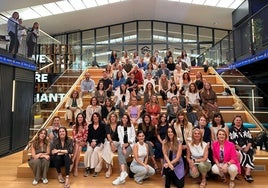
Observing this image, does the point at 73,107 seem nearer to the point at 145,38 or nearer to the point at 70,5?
the point at 70,5

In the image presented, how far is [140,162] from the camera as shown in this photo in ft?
16.2

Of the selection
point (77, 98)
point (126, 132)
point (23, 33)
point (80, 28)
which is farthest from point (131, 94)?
point (80, 28)

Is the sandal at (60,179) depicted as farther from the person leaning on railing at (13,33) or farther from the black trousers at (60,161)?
the person leaning on railing at (13,33)

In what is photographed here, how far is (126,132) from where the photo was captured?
17.7 ft

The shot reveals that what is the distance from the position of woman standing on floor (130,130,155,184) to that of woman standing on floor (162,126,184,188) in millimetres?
341

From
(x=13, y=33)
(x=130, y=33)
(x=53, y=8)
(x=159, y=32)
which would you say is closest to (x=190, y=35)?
(x=159, y=32)

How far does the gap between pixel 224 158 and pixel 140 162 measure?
4.82ft

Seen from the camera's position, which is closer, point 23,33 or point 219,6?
point 23,33

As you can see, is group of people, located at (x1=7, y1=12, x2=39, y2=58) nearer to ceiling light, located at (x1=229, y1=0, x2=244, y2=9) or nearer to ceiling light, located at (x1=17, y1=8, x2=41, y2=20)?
ceiling light, located at (x1=17, y1=8, x2=41, y2=20)

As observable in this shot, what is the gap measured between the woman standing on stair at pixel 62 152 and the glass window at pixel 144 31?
46.3 feet

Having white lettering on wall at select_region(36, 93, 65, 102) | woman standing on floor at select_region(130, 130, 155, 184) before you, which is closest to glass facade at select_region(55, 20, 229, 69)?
white lettering on wall at select_region(36, 93, 65, 102)

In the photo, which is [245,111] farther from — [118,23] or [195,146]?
[118,23]

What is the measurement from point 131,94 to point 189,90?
61.6 inches

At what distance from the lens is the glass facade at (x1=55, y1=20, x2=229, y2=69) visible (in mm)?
18031
